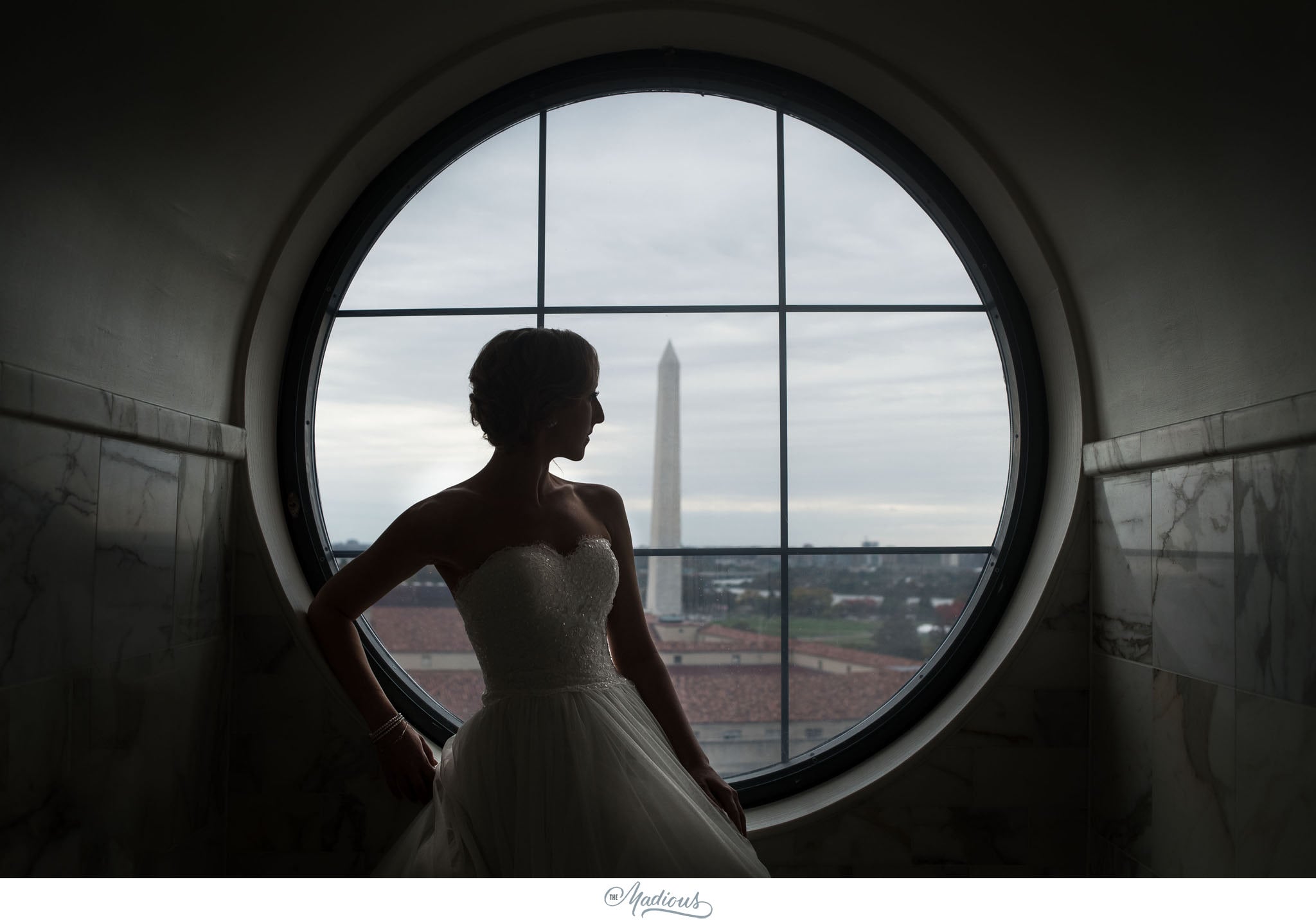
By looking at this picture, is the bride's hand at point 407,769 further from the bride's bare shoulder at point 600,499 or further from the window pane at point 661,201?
the window pane at point 661,201

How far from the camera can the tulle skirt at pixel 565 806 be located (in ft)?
4.77

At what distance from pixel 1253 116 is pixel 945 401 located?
12549mm

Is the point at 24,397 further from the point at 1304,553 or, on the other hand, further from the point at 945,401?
the point at 945,401

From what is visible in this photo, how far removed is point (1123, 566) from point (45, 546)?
7.76ft

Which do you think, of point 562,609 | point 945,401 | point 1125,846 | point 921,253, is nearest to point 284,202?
point 562,609

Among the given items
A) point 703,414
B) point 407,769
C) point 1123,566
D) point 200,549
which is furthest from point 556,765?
point 703,414

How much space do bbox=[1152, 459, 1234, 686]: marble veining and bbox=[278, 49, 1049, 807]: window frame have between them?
483 millimetres

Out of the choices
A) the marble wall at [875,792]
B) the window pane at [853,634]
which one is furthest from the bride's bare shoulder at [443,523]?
the window pane at [853,634]

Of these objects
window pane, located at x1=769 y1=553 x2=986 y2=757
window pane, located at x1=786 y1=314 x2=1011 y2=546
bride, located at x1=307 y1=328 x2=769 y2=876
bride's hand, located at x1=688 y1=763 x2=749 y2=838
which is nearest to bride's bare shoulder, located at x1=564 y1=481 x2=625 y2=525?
bride, located at x1=307 y1=328 x2=769 y2=876

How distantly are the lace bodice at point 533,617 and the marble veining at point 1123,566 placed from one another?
1320mm

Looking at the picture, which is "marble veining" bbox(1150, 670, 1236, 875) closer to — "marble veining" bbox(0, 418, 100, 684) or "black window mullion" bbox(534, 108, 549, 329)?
"black window mullion" bbox(534, 108, 549, 329)

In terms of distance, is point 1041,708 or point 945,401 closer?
point 1041,708

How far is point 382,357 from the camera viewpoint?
450 inches

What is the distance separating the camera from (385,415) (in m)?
13.1
